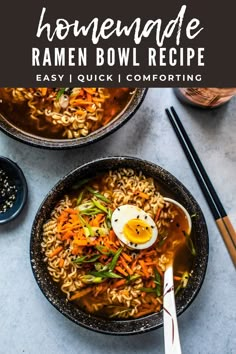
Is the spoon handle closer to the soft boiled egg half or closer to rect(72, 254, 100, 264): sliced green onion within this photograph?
the soft boiled egg half

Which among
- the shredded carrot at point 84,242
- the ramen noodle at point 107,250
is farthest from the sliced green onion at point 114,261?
the shredded carrot at point 84,242

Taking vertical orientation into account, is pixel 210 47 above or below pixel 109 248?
above

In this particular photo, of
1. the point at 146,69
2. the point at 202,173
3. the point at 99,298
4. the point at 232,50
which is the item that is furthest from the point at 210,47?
the point at 99,298

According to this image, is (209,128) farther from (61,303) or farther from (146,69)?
(61,303)

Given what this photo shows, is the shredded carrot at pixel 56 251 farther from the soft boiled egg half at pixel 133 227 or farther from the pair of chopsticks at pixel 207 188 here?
the pair of chopsticks at pixel 207 188

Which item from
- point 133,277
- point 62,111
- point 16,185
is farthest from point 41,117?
point 133,277

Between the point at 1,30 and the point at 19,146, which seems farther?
the point at 19,146
